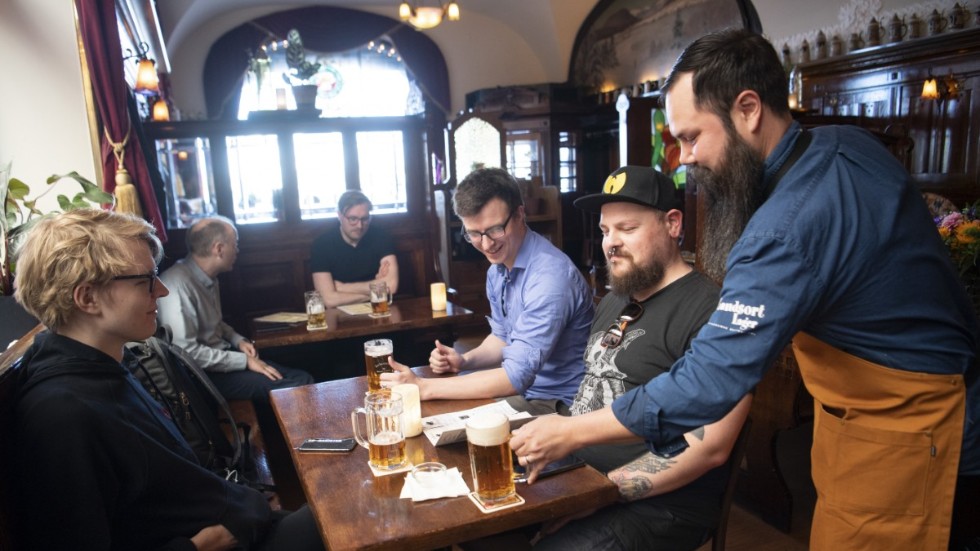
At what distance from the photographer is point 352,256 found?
427cm

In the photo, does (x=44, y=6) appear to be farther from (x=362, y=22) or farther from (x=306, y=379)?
(x=362, y=22)

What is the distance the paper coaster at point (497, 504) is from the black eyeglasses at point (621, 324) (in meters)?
0.61

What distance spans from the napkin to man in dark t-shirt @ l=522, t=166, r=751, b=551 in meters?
0.35

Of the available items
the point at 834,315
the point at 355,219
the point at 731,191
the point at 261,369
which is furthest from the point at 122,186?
the point at 834,315

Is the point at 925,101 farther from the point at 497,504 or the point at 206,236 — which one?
the point at 497,504

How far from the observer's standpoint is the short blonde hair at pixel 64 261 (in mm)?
1482

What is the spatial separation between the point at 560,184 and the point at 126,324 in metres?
8.95

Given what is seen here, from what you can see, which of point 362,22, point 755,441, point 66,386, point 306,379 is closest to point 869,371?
point 66,386

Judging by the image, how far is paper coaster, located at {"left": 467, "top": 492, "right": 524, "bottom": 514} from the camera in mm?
1327

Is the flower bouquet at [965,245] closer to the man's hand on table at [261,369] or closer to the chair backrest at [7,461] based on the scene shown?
the chair backrest at [7,461]

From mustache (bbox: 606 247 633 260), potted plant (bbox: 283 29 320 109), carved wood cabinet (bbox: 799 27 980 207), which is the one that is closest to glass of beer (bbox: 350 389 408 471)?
mustache (bbox: 606 247 633 260)

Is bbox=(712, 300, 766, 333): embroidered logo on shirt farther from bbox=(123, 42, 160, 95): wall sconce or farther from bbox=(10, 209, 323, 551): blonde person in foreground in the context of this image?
bbox=(123, 42, 160, 95): wall sconce

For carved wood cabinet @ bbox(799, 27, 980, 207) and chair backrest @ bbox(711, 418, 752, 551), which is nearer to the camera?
chair backrest @ bbox(711, 418, 752, 551)

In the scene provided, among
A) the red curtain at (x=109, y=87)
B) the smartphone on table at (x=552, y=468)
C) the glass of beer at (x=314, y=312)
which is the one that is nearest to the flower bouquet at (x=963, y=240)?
the smartphone on table at (x=552, y=468)
